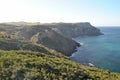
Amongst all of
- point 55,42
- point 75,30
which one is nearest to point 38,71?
point 55,42

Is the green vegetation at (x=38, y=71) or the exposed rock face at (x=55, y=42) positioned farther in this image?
the exposed rock face at (x=55, y=42)

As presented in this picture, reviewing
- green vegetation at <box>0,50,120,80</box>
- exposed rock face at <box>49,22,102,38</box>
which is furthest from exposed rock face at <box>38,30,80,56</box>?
exposed rock face at <box>49,22,102,38</box>

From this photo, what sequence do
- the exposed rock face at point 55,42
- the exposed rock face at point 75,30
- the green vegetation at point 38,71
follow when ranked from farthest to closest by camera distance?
the exposed rock face at point 75,30 → the exposed rock face at point 55,42 → the green vegetation at point 38,71

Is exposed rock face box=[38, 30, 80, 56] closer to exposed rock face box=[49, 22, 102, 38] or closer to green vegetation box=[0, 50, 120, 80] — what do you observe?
green vegetation box=[0, 50, 120, 80]

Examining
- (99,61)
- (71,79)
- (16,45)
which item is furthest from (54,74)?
(99,61)

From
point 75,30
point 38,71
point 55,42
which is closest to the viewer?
point 38,71

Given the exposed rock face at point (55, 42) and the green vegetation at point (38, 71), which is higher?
the green vegetation at point (38, 71)

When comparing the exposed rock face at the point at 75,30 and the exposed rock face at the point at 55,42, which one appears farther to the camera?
the exposed rock face at the point at 75,30

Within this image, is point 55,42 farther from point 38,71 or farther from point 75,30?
point 75,30

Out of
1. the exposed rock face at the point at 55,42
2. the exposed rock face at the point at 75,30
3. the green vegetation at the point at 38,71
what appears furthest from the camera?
the exposed rock face at the point at 75,30

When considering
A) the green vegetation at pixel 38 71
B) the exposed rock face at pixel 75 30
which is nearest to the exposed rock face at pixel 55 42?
the green vegetation at pixel 38 71

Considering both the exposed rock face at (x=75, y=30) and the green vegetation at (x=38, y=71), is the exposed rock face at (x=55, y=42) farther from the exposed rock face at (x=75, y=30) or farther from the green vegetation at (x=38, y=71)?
the exposed rock face at (x=75, y=30)
